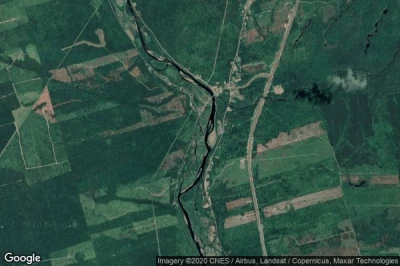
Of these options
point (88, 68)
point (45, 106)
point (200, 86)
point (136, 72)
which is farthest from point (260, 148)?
point (45, 106)

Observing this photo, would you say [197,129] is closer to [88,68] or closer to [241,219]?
[241,219]

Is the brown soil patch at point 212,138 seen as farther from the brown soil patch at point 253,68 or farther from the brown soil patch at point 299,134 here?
the brown soil patch at point 253,68

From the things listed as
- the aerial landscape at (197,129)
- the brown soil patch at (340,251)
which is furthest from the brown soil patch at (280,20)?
the brown soil patch at (340,251)

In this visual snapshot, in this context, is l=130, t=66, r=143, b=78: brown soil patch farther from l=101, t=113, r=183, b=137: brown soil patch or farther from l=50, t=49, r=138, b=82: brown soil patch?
l=101, t=113, r=183, b=137: brown soil patch

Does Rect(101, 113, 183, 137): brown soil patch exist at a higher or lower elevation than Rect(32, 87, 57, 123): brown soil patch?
lower

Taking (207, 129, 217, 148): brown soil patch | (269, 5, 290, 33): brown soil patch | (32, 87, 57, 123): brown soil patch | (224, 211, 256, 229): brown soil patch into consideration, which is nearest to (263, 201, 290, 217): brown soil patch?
(224, 211, 256, 229): brown soil patch

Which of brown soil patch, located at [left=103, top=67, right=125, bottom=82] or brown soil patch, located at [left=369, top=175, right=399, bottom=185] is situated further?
brown soil patch, located at [left=103, top=67, right=125, bottom=82]

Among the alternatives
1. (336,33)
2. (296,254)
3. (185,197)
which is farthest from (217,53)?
(296,254)

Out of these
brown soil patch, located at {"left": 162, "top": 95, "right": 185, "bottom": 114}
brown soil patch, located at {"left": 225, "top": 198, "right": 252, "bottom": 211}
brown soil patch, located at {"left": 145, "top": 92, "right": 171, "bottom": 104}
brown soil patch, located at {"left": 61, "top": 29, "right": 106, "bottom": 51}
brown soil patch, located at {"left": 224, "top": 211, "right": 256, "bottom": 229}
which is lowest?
brown soil patch, located at {"left": 224, "top": 211, "right": 256, "bottom": 229}
